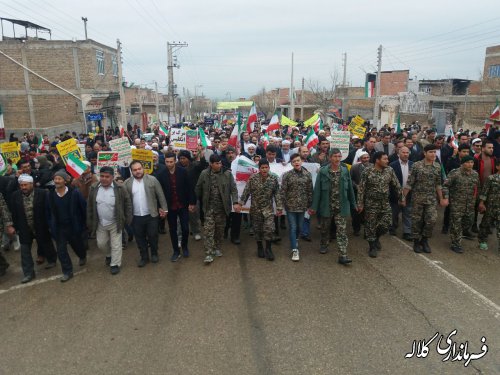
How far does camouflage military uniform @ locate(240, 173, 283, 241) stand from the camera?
21.1 feet

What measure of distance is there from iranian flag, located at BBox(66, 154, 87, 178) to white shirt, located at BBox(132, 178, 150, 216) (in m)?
1.69

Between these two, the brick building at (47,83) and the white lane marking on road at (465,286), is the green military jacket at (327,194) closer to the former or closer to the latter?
the white lane marking on road at (465,286)

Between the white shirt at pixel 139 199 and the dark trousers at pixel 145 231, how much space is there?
9 centimetres

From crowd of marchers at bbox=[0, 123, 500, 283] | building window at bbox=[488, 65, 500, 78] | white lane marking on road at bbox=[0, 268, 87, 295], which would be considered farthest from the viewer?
building window at bbox=[488, 65, 500, 78]

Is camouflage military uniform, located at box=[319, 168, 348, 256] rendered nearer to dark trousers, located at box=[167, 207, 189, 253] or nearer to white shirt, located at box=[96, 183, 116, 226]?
dark trousers, located at box=[167, 207, 189, 253]

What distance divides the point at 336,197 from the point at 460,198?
93.9 inches

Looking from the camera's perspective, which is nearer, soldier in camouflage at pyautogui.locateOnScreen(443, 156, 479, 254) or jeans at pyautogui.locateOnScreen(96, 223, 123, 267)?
jeans at pyautogui.locateOnScreen(96, 223, 123, 267)

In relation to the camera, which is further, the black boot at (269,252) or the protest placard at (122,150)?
the protest placard at (122,150)

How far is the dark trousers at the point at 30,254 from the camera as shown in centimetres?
604

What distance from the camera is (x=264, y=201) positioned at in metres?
6.47

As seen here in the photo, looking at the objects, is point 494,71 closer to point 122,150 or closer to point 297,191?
point 297,191

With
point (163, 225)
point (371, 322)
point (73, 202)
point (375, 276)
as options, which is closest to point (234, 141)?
point (163, 225)

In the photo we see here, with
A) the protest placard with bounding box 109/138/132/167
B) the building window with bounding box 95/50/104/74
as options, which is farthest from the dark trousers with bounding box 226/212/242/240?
the building window with bounding box 95/50/104/74

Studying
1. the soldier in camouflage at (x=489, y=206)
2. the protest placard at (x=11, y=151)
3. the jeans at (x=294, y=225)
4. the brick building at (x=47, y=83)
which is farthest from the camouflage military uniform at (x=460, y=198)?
the brick building at (x=47, y=83)
